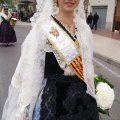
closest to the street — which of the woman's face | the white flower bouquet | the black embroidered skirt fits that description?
the white flower bouquet

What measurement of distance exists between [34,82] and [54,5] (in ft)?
1.84

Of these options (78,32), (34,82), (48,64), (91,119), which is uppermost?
(78,32)

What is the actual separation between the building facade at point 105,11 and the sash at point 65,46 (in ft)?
64.9

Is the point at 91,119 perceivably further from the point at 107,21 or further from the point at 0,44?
the point at 107,21

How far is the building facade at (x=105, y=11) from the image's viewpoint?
21266 mm

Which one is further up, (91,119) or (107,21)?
(91,119)

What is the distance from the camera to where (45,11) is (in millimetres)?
1932

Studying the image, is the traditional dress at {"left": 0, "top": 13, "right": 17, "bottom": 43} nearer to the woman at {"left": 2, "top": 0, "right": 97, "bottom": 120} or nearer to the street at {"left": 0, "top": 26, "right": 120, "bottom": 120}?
the street at {"left": 0, "top": 26, "right": 120, "bottom": 120}

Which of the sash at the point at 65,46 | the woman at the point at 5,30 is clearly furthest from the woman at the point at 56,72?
the woman at the point at 5,30

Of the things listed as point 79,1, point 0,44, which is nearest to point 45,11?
point 79,1

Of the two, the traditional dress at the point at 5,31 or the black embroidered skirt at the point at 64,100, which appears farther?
the traditional dress at the point at 5,31

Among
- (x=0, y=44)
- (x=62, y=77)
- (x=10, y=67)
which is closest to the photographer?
(x=62, y=77)

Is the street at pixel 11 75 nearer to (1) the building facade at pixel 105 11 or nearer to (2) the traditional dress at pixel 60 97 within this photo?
(2) the traditional dress at pixel 60 97

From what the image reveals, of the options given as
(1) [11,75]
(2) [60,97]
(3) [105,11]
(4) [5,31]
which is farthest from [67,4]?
(3) [105,11]
